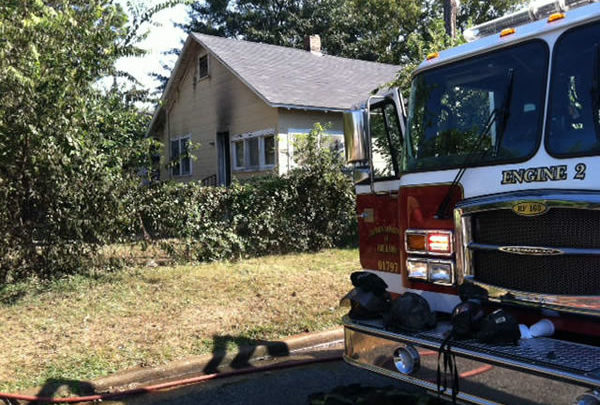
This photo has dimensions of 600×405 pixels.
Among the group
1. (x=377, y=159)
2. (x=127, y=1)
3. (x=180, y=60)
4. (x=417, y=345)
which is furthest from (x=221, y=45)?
(x=417, y=345)

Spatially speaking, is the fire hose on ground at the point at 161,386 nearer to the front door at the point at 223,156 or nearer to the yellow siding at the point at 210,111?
the yellow siding at the point at 210,111

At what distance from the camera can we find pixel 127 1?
7.62m

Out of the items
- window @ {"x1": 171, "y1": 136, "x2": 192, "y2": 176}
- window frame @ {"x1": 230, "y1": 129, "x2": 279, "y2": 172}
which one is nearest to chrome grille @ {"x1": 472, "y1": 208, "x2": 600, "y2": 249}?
window frame @ {"x1": 230, "y1": 129, "x2": 279, "y2": 172}

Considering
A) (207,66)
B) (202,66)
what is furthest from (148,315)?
(202,66)

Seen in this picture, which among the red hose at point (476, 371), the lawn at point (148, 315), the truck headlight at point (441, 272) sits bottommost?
the lawn at point (148, 315)

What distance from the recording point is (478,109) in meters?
3.83

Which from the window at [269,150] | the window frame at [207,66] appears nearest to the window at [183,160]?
the window frame at [207,66]

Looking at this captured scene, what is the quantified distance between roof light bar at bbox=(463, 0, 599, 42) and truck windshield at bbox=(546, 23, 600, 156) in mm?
891

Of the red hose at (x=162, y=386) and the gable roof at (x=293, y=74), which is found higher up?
the gable roof at (x=293, y=74)

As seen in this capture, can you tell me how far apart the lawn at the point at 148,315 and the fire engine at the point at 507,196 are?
247 cm

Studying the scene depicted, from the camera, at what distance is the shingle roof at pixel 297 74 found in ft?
51.6

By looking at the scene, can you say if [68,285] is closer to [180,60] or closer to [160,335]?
[160,335]

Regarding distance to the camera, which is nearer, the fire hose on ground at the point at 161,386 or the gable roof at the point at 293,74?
the fire hose on ground at the point at 161,386

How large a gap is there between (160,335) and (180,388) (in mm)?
952
